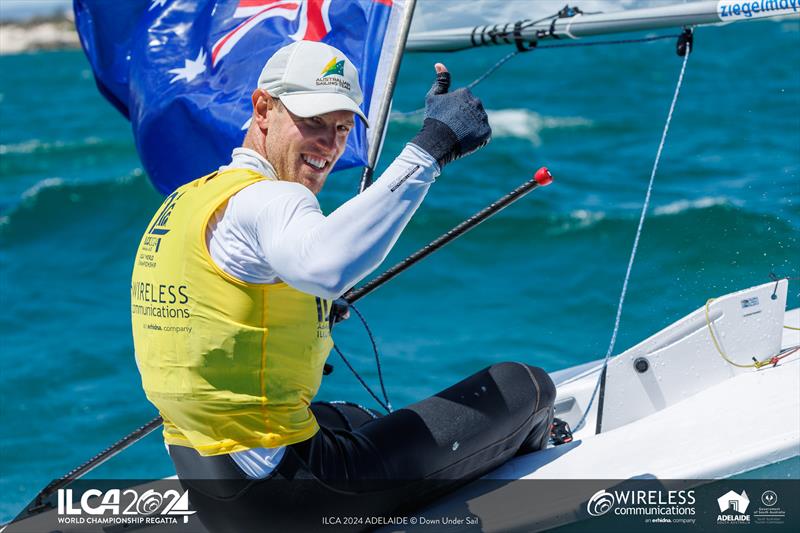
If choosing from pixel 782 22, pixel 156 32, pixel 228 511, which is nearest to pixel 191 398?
pixel 228 511

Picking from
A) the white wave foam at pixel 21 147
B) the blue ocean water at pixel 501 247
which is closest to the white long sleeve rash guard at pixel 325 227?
the blue ocean water at pixel 501 247

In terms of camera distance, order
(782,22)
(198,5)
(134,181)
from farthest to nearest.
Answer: (782,22) < (134,181) < (198,5)

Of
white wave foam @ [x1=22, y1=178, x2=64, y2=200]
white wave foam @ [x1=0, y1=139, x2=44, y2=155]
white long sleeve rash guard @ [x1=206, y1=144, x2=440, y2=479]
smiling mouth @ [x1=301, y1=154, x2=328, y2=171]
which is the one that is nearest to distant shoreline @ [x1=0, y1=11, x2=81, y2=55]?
white wave foam @ [x1=0, y1=139, x2=44, y2=155]

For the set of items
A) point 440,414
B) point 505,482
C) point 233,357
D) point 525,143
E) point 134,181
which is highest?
point 233,357

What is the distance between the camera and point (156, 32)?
340 cm

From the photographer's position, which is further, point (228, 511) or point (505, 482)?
point (505, 482)

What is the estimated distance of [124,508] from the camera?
267 centimetres

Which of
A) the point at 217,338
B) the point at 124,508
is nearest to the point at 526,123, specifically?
the point at 124,508

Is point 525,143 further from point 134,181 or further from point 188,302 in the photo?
point 188,302

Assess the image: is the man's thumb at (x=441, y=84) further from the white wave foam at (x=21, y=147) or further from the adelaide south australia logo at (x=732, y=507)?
the white wave foam at (x=21, y=147)

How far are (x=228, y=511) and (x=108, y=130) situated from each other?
34.3ft

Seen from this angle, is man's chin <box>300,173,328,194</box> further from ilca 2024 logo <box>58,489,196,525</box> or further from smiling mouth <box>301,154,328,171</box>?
ilca 2024 logo <box>58,489,196,525</box>

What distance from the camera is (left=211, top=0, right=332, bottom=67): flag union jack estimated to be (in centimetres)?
330

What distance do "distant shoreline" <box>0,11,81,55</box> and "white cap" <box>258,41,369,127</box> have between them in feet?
68.9
